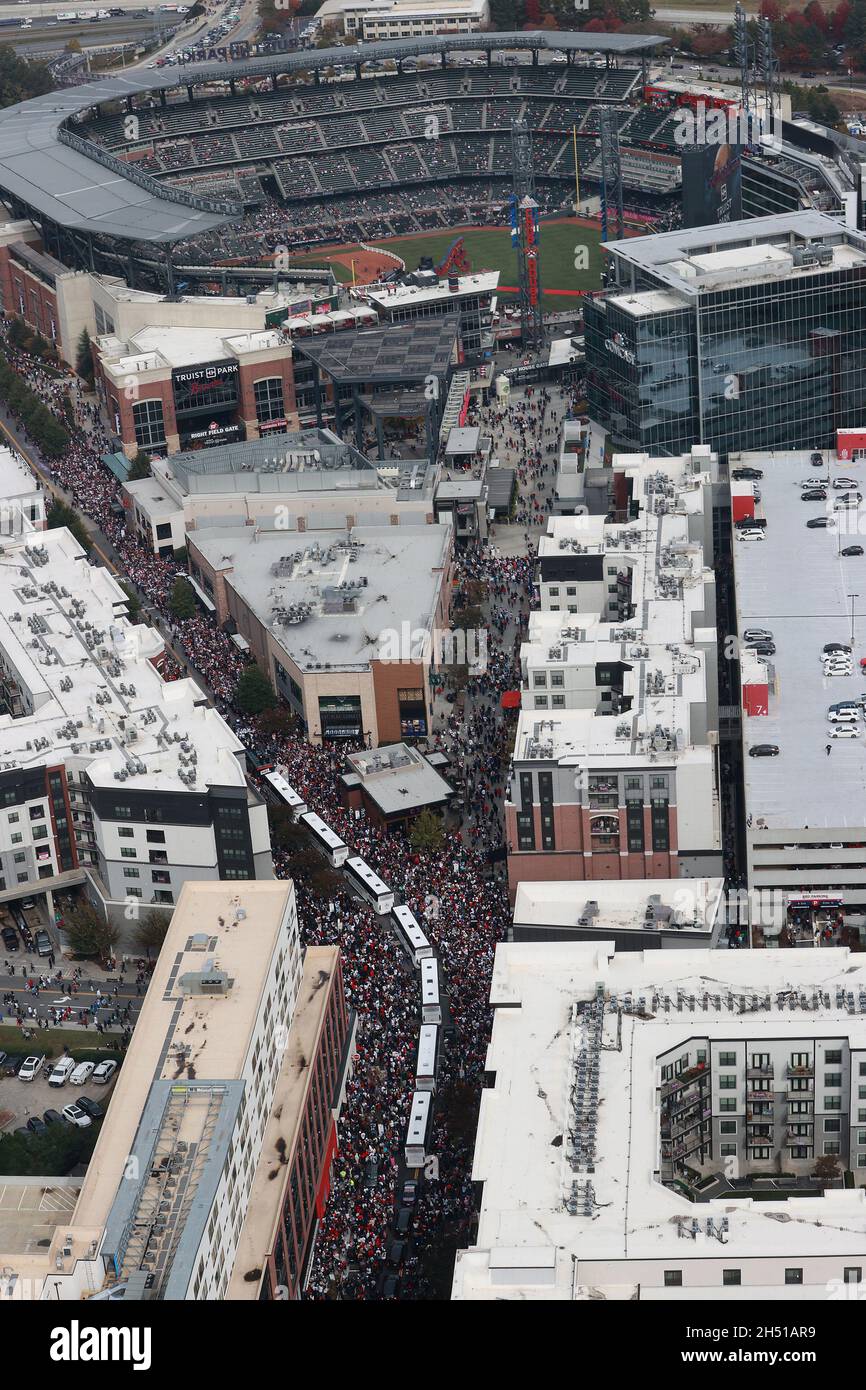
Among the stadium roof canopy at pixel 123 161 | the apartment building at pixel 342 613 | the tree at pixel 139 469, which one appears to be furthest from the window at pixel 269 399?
the apartment building at pixel 342 613

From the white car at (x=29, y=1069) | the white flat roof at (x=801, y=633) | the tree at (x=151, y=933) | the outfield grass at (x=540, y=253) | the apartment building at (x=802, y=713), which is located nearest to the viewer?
the white car at (x=29, y=1069)

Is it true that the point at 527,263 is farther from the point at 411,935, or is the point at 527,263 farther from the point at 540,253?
the point at 411,935

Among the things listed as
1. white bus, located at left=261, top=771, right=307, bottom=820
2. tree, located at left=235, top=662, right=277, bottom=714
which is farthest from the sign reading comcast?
white bus, located at left=261, top=771, right=307, bottom=820

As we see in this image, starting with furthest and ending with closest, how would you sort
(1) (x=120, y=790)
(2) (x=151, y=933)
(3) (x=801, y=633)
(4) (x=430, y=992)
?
1. (3) (x=801, y=633)
2. (1) (x=120, y=790)
3. (2) (x=151, y=933)
4. (4) (x=430, y=992)

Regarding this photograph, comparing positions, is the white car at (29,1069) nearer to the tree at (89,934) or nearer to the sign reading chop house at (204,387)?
the tree at (89,934)

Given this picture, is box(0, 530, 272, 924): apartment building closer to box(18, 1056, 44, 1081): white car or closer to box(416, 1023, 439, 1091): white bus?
box(18, 1056, 44, 1081): white car

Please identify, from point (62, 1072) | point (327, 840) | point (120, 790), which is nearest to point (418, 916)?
point (327, 840)
